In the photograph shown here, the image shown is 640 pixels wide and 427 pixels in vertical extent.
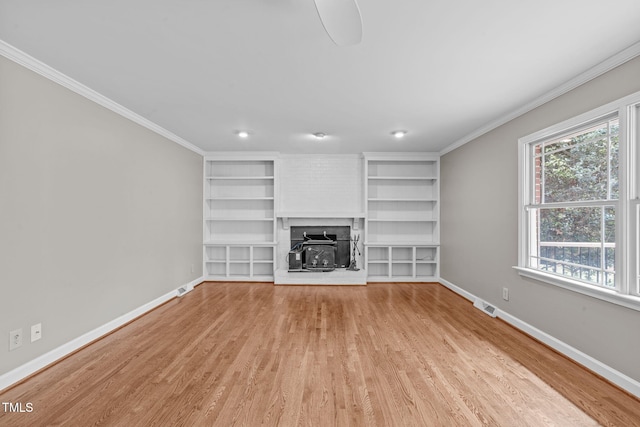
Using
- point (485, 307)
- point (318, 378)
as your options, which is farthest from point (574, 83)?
point (318, 378)

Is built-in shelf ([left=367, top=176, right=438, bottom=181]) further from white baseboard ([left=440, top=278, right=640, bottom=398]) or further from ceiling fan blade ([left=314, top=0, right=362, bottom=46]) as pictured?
ceiling fan blade ([left=314, top=0, right=362, bottom=46])

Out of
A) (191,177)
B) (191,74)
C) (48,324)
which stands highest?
(191,74)

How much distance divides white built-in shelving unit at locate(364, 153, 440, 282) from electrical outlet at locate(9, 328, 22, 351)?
15.2 ft

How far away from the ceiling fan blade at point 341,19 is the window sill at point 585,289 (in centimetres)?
252

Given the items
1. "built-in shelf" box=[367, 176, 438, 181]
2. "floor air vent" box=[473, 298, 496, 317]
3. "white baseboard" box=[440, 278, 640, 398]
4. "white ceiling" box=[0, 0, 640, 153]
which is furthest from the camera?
"built-in shelf" box=[367, 176, 438, 181]

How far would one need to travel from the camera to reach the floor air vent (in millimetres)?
3573

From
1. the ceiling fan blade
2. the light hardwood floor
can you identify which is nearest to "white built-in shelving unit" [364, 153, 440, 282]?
the light hardwood floor

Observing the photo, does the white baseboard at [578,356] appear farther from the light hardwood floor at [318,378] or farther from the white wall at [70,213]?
the white wall at [70,213]

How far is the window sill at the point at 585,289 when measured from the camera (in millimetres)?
2046

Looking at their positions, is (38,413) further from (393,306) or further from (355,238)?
(355,238)

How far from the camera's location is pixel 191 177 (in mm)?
4965

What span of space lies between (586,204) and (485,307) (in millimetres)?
1808

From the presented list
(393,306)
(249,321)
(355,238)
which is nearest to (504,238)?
(393,306)

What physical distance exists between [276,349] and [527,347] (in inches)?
91.2
